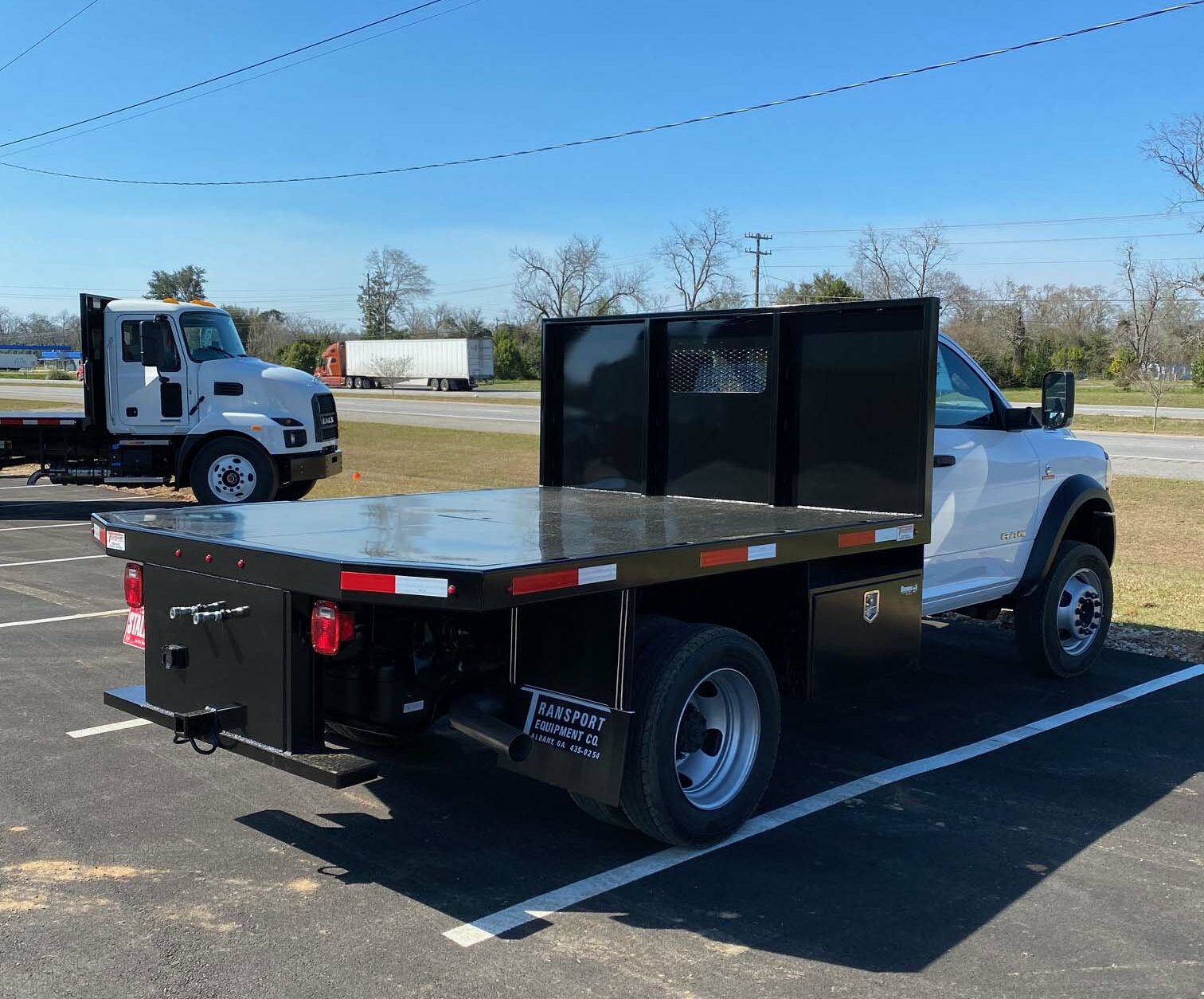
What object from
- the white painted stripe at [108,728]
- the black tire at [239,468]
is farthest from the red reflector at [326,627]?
the black tire at [239,468]

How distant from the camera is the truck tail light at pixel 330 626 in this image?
4.05 meters

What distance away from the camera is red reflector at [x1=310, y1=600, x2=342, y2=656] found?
13.3ft

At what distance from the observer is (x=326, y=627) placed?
4.07 m

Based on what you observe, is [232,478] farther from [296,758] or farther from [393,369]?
[393,369]

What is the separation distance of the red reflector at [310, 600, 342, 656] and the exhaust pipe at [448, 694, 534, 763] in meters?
0.67

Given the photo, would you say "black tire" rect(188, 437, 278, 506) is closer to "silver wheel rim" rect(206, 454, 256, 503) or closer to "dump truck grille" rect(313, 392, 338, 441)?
"silver wheel rim" rect(206, 454, 256, 503)

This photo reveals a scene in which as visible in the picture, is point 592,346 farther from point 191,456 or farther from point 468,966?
point 191,456

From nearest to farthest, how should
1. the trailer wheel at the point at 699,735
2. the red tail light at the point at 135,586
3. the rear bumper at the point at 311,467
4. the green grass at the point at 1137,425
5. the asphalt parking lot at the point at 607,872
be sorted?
the asphalt parking lot at the point at 607,872, the trailer wheel at the point at 699,735, the red tail light at the point at 135,586, the rear bumper at the point at 311,467, the green grass at the point at 1137,425

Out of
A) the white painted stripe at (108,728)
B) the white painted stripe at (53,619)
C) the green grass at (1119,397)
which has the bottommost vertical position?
the white painted stripe at (108,728)

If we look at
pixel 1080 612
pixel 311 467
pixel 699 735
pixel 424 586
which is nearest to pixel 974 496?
pixel 1080 612

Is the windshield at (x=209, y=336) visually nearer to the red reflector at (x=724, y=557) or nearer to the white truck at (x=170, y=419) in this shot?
the white truck at (x=170, y=419)

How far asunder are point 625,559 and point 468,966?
1443 mm

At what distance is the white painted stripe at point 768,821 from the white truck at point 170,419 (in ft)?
37.0

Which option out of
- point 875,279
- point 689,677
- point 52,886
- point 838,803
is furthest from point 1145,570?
point 875,279
